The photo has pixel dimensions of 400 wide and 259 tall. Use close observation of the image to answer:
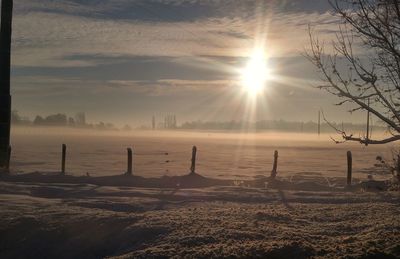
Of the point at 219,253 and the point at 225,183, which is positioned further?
the point at 225,183

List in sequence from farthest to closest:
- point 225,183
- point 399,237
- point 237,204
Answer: point 225,183, point 237,204, point 399,237

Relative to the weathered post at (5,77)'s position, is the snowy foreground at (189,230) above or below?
below

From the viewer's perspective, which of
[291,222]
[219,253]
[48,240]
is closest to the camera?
[219,253]

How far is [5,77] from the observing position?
75.7 feet

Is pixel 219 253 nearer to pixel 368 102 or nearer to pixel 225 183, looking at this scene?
pixel 368 102

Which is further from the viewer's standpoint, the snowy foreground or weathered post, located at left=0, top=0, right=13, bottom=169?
weathered post, located at left=0, top=0, right=13, bottom=169

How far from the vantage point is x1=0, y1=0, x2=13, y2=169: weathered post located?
22.7 metres

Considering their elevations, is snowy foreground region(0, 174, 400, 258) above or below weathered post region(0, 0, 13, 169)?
below

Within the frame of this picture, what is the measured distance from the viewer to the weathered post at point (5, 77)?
2273 centimetres

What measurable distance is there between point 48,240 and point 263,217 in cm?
438

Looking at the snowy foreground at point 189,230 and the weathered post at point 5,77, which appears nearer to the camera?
the snowy foreground at point 189,230

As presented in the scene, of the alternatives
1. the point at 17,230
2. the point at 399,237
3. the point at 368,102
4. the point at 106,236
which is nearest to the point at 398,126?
the point at 368,102

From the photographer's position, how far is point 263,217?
11.2 m

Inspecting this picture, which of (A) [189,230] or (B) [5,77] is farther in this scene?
(B) [5,77]
